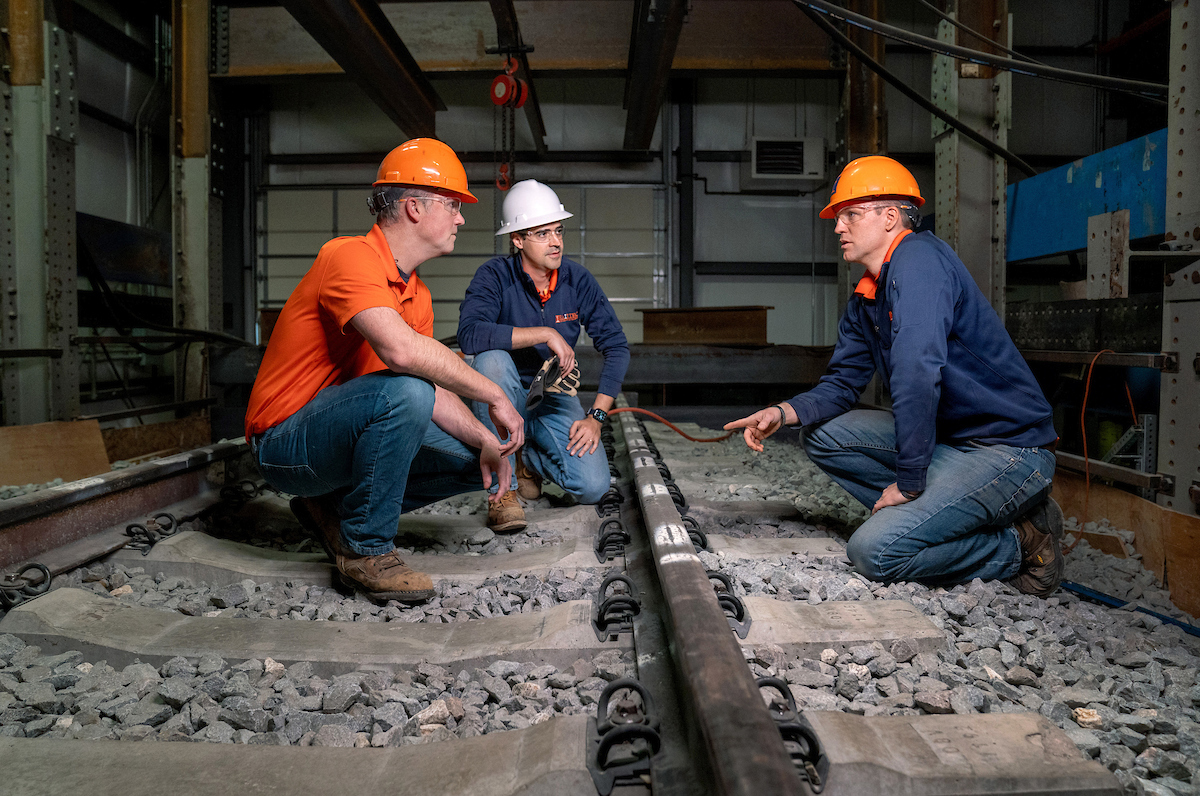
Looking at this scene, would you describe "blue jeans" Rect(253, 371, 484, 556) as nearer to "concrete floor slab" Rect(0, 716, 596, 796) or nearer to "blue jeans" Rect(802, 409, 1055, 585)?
"concrete floor slab" Rect(0, 716, 596, 796)

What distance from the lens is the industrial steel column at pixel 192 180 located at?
21.6 ft

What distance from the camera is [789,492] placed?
155 inches

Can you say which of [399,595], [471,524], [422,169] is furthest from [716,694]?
[471,524]

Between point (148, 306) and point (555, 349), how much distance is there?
24.6 feet

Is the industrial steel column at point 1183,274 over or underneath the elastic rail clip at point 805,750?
over

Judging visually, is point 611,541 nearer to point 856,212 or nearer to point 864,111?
point 856,212

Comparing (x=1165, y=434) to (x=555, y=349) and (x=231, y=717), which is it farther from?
(x=231, y=717)

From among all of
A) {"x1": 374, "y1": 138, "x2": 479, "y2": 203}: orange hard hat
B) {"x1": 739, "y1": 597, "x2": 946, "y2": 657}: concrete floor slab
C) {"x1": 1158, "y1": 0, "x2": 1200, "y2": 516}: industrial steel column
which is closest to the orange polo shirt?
{"x1": 374, "y1": 138, "x2": 479, "y2": 203}: orange hard hat

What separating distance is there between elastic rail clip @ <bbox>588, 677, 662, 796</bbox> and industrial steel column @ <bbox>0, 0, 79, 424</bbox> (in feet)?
17.9

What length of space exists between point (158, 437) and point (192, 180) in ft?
7.75

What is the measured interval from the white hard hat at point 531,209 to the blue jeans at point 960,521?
2006 millimetres

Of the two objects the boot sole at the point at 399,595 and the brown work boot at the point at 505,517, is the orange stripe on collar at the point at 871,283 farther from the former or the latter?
the boot sole at the point at 399,595

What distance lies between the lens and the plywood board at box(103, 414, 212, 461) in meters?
5.34

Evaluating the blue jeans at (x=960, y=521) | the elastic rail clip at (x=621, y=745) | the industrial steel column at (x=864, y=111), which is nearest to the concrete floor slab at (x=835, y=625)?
the blue jeans at (x=960, y=521)
